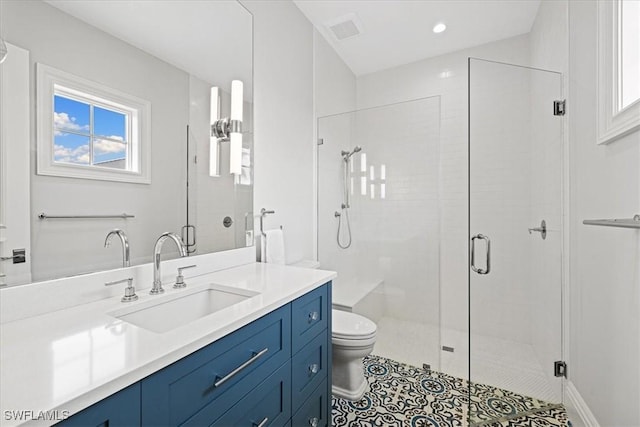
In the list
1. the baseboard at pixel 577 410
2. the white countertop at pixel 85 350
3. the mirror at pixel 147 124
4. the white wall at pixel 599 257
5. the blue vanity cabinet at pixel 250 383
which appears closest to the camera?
the white countertop at pixel 85 350

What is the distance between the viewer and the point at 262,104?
6.69 ft

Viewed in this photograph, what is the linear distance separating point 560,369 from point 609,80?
161cm

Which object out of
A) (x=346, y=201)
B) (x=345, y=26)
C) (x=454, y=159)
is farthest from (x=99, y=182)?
(x=454, y=159)

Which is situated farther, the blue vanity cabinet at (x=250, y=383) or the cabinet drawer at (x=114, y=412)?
the blue vanity cabinet at (x=250, y=383)

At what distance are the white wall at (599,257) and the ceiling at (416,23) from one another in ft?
2.63

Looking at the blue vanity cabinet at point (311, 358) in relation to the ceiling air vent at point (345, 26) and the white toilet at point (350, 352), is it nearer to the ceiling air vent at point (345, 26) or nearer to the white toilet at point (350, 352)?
the white toilet at point (350, 352)

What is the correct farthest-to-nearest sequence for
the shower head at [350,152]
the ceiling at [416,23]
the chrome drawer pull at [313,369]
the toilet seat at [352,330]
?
the shower head at [350,152], the ceiling at [416,23], the toilet seat at [352,330], the chrome drawer pull at [313,369]

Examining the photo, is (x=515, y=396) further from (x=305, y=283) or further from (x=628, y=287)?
(x=305, y=283)

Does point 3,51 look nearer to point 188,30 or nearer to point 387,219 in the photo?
point 188,30

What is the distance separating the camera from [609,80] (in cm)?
131

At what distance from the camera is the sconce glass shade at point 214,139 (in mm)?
1635

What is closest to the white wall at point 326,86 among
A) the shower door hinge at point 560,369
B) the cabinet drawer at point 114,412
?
the shower door hinge at point 560,369

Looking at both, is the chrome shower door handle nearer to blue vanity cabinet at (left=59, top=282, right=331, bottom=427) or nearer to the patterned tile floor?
the patterned tile floor

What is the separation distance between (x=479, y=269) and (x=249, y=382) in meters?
1.52
